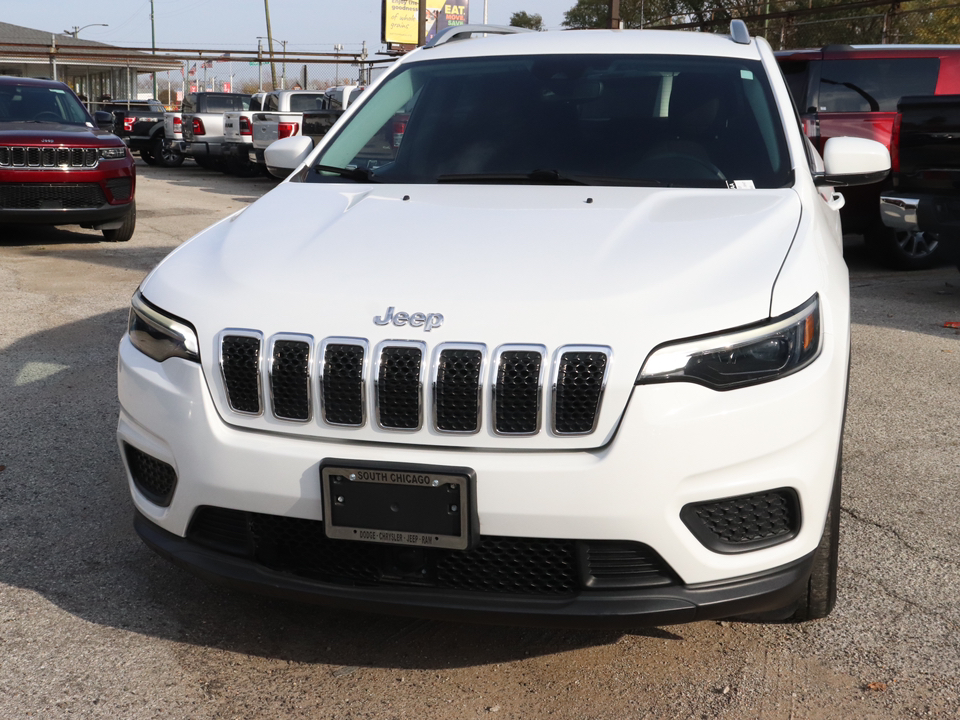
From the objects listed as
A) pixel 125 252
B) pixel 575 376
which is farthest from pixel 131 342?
pixel 125 252

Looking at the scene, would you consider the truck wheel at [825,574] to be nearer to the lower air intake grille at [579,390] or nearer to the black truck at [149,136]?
the lower air intake grille at [579,390]

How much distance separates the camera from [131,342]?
2.82 m

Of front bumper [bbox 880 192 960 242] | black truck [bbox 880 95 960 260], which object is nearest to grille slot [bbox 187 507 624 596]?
black truck [bbox 880 95 960 260]

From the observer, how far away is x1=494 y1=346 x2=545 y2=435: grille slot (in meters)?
2.30

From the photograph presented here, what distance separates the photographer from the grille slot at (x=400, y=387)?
2.35m

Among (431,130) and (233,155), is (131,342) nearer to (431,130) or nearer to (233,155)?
(431,130)

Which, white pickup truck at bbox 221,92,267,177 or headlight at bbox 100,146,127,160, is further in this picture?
white pickup truck at bbox 221,92,267,177

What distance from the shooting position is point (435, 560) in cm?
246

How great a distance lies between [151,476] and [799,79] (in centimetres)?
769

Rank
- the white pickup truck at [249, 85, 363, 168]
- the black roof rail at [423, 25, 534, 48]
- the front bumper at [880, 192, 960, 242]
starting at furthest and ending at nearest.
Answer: the white pickup truck at [249, 85, 363, 168]
the front bumper at [880, 192, 960, 242]
the black roof rail at [423, 25, 534, 48]

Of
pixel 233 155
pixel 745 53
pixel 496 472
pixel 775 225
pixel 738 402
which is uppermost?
pixel 745 53

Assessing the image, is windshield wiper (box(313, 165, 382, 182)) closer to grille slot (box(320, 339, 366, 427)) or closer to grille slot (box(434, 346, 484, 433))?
grille slot (box(320, 339, 366, 427))

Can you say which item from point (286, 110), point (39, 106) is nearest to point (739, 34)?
point (39, 106)

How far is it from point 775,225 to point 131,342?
180 cm
